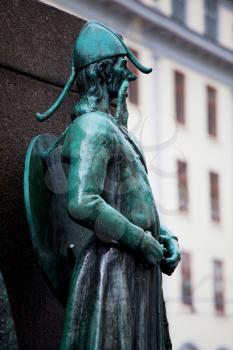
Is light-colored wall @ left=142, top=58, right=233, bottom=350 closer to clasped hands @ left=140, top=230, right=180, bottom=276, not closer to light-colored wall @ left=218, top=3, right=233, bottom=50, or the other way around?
light-colored wall @ left=218, top=3, right=233, bottom=50

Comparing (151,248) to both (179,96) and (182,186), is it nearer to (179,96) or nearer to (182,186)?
(182,186)

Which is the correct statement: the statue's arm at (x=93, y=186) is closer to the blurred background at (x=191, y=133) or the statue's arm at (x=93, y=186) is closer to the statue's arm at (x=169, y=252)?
the statue's arm at (x=169, y=252)

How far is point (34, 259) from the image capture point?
6.77 meters

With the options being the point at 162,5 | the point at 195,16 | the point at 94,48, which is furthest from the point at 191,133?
the point at 94,48

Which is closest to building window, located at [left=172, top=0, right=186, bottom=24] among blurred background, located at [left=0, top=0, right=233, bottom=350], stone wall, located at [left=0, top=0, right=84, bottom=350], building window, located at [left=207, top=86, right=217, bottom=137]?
blurred background, located at [left=0, top=0, right=233, bottom=350]

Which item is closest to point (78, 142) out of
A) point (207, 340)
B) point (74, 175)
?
point (74, 175)

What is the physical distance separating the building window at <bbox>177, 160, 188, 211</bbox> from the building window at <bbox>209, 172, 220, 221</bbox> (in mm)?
1740

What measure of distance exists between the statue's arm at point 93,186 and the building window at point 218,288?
33.8 meters

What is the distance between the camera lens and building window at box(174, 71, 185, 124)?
40156 mm

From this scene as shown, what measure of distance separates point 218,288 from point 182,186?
11.4 feet

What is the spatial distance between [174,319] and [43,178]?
3096 cm

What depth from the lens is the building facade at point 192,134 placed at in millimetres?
37688

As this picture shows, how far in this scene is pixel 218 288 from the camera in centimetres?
4031

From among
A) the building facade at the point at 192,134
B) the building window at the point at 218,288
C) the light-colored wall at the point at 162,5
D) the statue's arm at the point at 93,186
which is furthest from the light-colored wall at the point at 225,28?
the statue's arm at the point at 93,186
